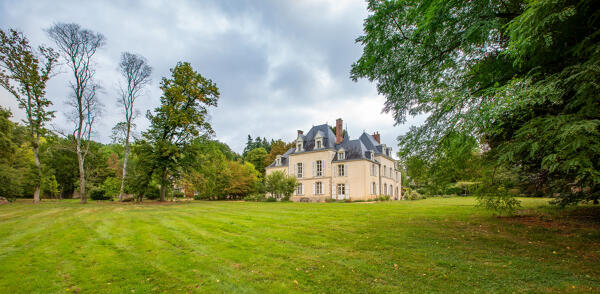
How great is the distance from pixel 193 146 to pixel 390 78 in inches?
619

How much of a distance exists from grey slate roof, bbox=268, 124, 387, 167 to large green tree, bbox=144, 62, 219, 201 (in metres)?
11.4

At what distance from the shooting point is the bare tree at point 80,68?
16000mm

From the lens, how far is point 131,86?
18.9m

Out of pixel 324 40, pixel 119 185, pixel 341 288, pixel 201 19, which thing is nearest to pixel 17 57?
pixel 119 185

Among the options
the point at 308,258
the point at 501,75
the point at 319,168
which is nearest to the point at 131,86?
the point at 319,168

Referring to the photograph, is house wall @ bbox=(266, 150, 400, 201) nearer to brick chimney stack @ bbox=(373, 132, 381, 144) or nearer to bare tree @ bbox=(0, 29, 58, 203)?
brick chimney stack @ bbox=(373, 132, 381, 144)

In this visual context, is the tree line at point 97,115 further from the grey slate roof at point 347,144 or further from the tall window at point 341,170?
the tall window at point 341,170

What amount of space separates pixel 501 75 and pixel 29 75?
2340 centimetres

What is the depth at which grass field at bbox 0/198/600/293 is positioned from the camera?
332cm

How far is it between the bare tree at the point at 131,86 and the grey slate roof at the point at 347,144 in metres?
15.4

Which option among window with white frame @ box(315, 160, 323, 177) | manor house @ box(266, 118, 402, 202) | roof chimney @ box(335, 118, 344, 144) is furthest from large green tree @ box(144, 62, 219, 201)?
roof chimney @ box(335, 118, 344, 144)

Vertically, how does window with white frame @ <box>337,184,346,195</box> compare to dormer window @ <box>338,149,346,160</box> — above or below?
below

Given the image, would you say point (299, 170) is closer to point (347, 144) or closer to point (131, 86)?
point (347, 144)

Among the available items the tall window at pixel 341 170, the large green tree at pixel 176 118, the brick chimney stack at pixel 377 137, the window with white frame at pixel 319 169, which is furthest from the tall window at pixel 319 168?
the large green tree at pixel 176 118
